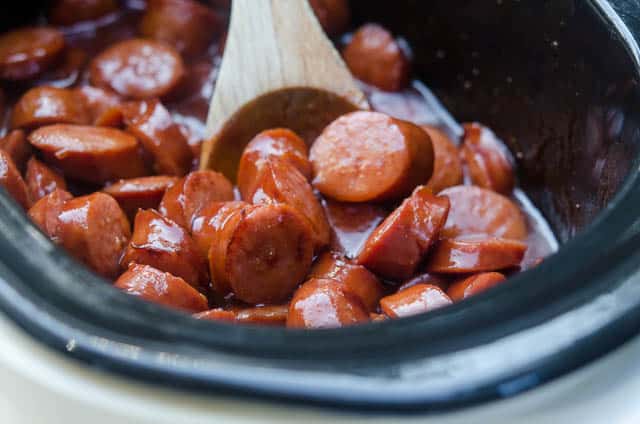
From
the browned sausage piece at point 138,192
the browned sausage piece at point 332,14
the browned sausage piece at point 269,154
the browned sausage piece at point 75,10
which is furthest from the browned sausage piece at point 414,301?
the browned sausage piece at point 75,10

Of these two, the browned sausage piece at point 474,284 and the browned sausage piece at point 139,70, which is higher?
the browned sausage piece at point 474,284

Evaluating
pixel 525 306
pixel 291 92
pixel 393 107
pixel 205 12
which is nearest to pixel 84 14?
pixel 205 12

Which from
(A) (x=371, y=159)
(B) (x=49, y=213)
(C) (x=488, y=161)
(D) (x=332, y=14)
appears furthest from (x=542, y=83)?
(B) (x=49, y=213)

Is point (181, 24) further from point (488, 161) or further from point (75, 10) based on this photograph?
point (488, 161)

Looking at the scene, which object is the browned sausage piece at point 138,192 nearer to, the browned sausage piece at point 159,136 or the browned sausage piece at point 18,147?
the browned sausage piece at point 159,136

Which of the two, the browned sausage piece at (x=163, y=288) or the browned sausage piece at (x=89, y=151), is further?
the browned sausage piece at (x=89, y=151)

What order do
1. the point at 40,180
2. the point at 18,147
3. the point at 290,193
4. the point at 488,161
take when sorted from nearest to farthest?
the point at 290,193 → the point at 40,180 → the point at 18,147 → the point at 488,161

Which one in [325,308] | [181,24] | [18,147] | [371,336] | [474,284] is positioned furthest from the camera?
→ [181,24]

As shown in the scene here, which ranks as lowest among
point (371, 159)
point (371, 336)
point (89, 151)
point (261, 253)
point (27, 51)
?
point (27, 51)
